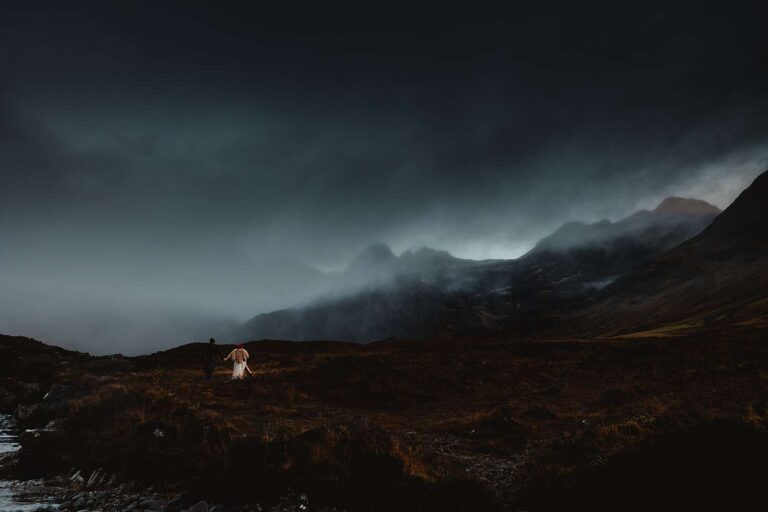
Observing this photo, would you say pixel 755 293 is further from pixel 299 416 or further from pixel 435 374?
pixel 299 416

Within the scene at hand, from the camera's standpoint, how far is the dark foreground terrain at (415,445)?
27.3ft

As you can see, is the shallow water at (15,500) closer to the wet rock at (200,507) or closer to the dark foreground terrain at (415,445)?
the dark foreground terrain at (415,445)

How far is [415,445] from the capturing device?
1289cm

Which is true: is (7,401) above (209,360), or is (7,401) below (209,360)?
below

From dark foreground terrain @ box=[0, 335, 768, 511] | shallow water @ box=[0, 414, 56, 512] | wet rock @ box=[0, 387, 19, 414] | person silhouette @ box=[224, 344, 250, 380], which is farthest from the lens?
person silhouette @ box=[224, 344, 250, 380]

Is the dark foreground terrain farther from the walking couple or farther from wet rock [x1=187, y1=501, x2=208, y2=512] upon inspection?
the walking couple

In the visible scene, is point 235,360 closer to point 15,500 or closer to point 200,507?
point 15,500

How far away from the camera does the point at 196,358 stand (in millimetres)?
50562

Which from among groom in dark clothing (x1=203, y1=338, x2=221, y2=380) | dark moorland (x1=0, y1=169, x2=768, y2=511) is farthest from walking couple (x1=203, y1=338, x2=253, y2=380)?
dark moorland (x1=0, y1=169, x2=768, y2=511)

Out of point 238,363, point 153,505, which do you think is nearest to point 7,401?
point 238,363

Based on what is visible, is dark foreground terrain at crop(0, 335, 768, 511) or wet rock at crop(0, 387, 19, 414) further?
wet rock at crop(0, 387, 19, 414)

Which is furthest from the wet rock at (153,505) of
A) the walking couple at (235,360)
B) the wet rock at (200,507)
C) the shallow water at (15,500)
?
the walking couple at (235,360)

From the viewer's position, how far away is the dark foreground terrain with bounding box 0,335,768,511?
27.3 ft

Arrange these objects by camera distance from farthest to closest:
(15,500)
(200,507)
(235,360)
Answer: (235,360), (15,500), (200,507)
